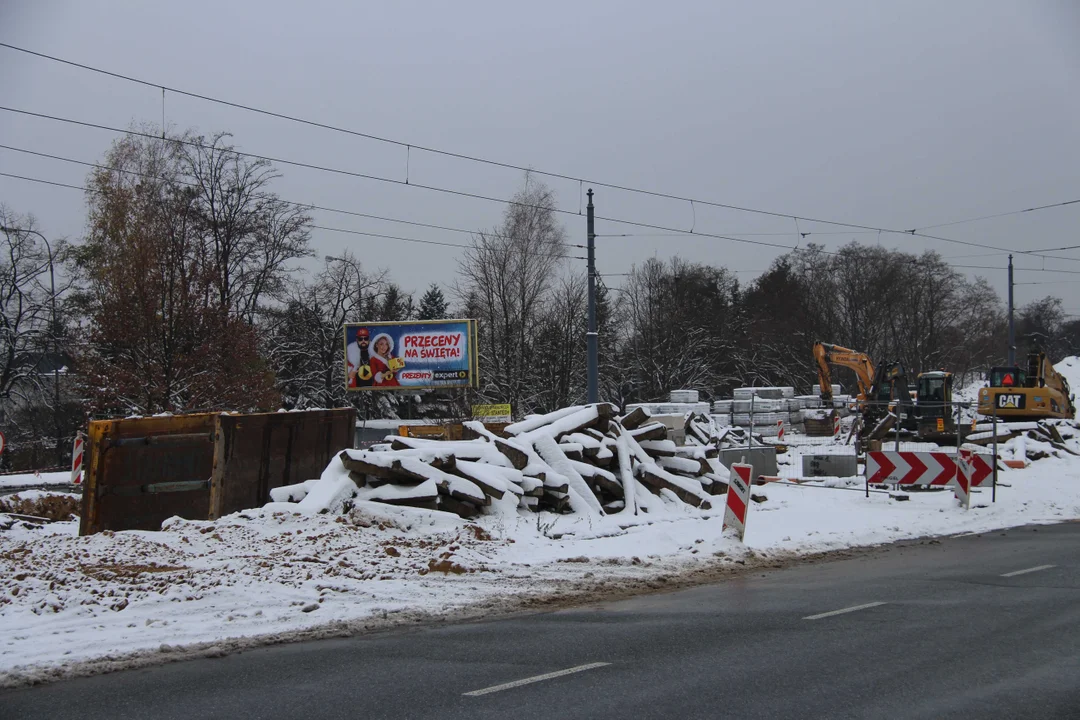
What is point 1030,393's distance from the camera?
33344 mm

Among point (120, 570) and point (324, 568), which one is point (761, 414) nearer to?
point (324, 568)

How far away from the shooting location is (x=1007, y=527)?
15.6 m

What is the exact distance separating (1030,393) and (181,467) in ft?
103

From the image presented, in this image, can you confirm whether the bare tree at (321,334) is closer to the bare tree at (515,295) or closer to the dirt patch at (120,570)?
the bare tree at (515,295)

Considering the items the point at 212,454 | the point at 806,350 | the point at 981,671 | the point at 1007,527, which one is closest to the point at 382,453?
the point at 212,454

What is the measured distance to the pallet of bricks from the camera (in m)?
12.5

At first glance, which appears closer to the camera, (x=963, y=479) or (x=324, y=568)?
(x=324, y=568)

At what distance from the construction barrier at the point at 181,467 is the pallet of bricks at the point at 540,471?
1089 millimetres

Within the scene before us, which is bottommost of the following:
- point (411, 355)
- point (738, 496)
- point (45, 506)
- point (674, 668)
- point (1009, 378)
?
point (45, 506)

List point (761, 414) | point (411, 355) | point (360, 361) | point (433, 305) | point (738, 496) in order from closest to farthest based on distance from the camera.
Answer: point (738, 496)
point (411, 355)
point (360, 361)
point (761, 414)
point (433, 305)

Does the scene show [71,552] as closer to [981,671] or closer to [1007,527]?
[981,671]

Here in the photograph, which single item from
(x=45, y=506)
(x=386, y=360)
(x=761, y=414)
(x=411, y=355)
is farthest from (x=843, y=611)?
(x=761, y=414)

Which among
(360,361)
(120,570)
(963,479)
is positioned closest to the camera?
(120,570)

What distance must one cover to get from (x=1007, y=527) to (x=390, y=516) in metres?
10.9
